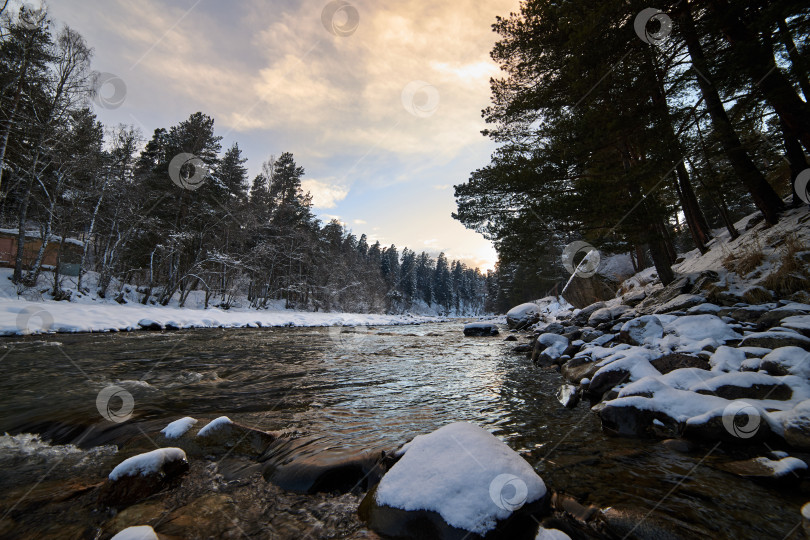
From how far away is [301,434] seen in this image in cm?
386

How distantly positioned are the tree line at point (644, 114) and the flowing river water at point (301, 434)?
17.5ft

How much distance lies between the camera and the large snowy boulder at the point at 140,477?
2.55 metres

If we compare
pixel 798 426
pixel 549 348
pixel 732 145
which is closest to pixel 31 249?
pixel 549 348

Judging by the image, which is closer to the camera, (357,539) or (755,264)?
(357,539)

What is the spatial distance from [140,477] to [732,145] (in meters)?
12.7

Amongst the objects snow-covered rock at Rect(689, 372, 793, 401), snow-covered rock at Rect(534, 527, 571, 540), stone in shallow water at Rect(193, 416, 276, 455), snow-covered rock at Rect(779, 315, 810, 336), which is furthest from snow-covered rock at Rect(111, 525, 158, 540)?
snow-covered rock at Rect(779, 315, 810, 336)

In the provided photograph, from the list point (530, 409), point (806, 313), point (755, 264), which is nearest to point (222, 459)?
point (530, 409)

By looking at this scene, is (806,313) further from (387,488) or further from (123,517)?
(123,517)

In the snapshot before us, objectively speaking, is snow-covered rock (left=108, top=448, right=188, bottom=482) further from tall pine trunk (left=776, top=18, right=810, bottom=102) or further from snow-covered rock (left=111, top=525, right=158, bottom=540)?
tall pine trunk (left=776, top=18, right=810, bottom=102)

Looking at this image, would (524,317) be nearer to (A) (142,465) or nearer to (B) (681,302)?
(B) (681,302)

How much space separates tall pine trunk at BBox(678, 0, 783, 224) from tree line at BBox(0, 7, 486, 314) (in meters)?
23.5

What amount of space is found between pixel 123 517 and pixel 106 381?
199 inches

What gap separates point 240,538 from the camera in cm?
216

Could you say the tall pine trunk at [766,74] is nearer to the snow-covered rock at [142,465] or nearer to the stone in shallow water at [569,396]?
the stone in shallow water at [569,396]
